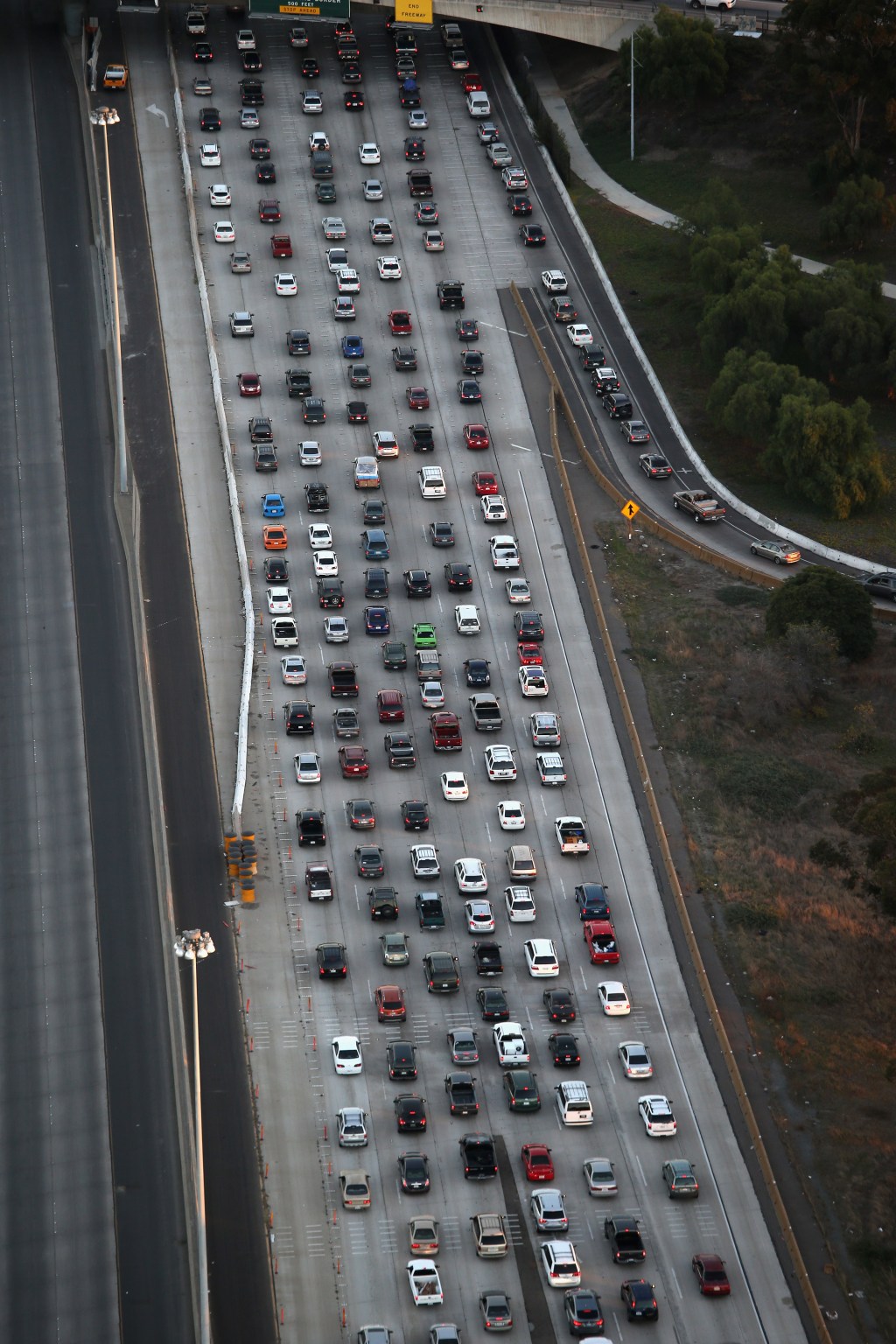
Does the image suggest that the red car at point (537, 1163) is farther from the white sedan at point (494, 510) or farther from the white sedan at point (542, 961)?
the white sedan at point (494, 510)

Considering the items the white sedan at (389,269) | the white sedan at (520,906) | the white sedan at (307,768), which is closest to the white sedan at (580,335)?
the white sedan at (389,269)

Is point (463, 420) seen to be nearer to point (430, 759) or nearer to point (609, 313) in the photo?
point (609, 313)

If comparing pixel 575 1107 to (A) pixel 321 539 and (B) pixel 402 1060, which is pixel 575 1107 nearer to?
(B) pixel 402 1060

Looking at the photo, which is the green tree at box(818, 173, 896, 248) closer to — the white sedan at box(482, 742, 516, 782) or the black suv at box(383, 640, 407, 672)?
the black suv at box(383, 640, 407, 672)

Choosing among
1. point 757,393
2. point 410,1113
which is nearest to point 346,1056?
point 410,1113

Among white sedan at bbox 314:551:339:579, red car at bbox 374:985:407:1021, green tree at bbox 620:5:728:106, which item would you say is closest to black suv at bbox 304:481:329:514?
white sedan at bbox 314:551:339:579

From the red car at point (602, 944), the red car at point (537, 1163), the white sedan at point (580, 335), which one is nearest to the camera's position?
the red car at point (537, 1163)
